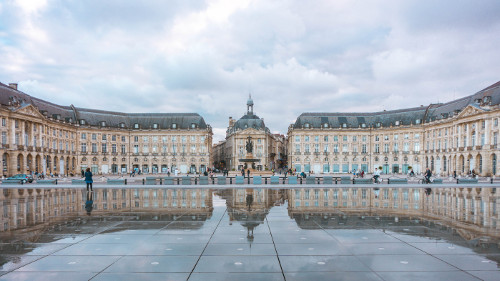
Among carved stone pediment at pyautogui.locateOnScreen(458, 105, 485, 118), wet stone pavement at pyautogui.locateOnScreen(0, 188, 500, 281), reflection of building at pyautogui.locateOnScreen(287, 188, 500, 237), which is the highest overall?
carved stone pediment at pyautogui.locateOnScreen(458, 105, 485, 118)

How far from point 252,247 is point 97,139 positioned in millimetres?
86032

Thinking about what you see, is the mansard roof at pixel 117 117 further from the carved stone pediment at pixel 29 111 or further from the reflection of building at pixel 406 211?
the reflection of building at pixel 406 211

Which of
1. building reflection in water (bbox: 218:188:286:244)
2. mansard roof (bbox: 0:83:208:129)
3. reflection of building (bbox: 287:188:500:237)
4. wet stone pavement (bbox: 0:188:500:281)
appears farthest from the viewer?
mansard roof (bbox: 0:83:208:129)

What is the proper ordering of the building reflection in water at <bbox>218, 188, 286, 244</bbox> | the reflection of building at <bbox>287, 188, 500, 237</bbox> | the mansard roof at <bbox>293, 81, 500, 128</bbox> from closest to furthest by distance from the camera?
the building reflection in water at <bbox>218, 188, 286, 244</bbox>, the reflection of building at <bbox>287, 188, 500, 237</bbox>, the mansard roof at <bbox>293, 81, 500, 128</bbox>

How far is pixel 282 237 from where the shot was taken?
34.8 feet

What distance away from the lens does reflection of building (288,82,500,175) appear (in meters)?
59.9

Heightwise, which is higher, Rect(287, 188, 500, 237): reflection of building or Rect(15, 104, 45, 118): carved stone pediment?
Rect(15, 104, 45, 118): carved stone pediment

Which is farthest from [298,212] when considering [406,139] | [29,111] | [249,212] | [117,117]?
[117,117]

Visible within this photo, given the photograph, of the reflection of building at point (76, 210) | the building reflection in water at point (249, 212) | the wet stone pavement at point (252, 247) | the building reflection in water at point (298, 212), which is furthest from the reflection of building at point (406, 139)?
the reflection of building at point (76, 210)

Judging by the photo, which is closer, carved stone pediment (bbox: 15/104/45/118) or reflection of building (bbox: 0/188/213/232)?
reflection of building (bbox: 0/188/213/232)

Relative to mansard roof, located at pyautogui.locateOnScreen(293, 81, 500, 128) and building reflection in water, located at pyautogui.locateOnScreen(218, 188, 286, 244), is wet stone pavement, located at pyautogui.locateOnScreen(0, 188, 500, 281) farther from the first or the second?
mansard roof, located at pyautogui.locateOnScreen(293, 81, 500, 128)

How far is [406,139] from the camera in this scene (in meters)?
85.6

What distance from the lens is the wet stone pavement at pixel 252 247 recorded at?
7.47 meters

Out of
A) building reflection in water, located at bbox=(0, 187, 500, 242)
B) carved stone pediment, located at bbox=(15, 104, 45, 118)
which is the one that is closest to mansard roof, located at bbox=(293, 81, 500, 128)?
building reflection in water, located at bbox=(0, 187, 500, 242)
